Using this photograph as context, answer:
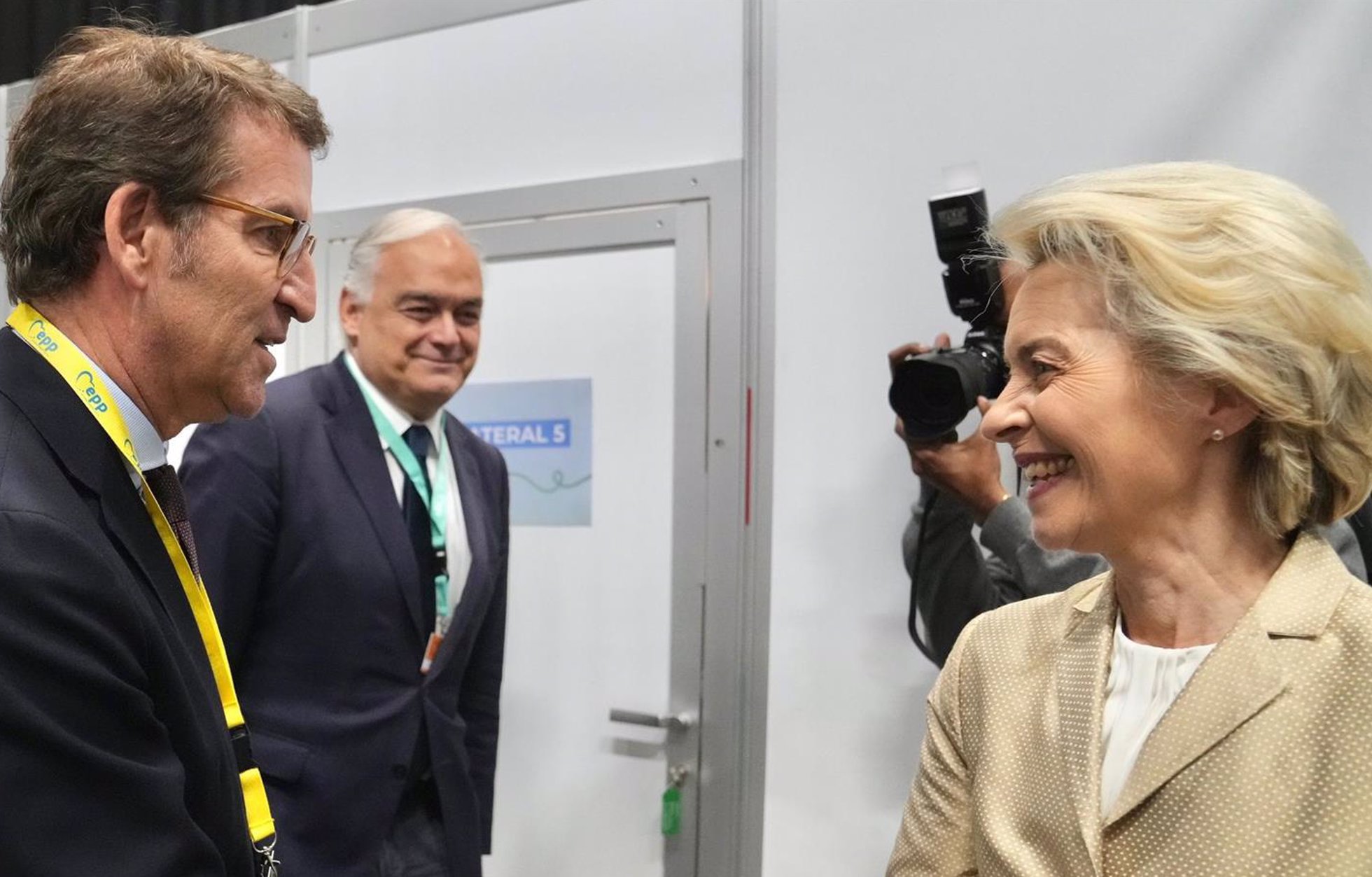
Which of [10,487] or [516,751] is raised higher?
[10,487]

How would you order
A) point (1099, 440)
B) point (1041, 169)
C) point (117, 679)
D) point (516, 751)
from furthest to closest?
point (516, 751) → point (1041, 169) → point (1099, 440) → point (117, 679)

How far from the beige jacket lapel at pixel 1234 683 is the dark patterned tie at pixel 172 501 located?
3.02ft

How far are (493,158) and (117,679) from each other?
75.2 inches

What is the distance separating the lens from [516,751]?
254cm

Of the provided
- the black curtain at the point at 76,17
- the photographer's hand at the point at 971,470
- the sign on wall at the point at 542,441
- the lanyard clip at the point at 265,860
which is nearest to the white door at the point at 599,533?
the sign on wall at the point at 542,441

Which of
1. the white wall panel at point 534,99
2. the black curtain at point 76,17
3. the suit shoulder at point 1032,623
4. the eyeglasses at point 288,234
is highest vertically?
the black curtain at point 76,17

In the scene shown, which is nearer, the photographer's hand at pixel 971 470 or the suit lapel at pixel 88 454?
the suit lapel at pixel 88 454

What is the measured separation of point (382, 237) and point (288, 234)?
91 centimetres

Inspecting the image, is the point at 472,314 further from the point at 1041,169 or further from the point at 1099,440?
the point at 1099,440

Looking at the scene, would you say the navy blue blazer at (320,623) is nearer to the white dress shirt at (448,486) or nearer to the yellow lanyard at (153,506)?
the white dress shirt at (448,486)

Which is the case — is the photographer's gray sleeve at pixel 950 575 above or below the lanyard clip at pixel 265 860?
above

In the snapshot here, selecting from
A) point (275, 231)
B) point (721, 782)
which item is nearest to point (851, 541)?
point (721, 782)

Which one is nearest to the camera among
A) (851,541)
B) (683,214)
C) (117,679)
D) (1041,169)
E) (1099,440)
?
(117,679)

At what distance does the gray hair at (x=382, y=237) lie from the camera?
1.98 metres
